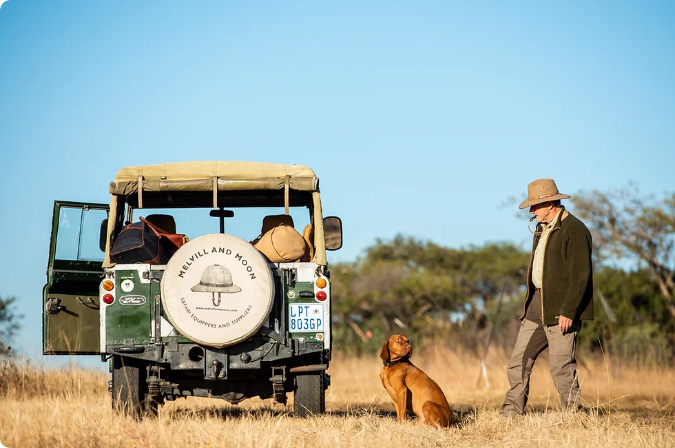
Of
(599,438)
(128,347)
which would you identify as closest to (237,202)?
(128,347)

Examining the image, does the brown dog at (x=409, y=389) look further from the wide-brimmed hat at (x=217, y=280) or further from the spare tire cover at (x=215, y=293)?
the wide-brimmed hat at (x=217, y=280)

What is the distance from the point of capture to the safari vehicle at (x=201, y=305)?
298 inches

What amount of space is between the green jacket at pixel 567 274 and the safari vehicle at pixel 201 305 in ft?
6.38

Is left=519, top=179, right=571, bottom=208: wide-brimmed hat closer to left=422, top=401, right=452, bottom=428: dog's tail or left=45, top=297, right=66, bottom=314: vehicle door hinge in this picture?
left=422, top=401, right=452, bottom=428: dog's tail

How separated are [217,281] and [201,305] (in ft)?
0.77

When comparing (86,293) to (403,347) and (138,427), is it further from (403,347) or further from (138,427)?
(403,347)

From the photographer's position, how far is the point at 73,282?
29.1 ft

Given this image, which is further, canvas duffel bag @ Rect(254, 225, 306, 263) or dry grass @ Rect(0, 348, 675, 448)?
canvas duffel bag @ Rect(254, 225, 306, 263)

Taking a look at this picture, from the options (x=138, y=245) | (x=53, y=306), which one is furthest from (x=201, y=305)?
(x=53, y=306)

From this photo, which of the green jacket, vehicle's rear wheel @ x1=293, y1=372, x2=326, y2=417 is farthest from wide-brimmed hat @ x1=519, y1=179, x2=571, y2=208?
vehicle's rear wheel @ x1=293, y1=372, x2=326, y2=417

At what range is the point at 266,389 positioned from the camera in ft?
27.7

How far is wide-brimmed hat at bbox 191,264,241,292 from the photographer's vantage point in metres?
7.57

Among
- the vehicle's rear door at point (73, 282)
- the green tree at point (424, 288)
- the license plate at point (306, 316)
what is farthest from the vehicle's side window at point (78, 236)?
the green tree at point (424, 288)

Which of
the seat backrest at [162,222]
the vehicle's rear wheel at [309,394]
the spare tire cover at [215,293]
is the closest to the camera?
the spare tire cover at [215,293]
